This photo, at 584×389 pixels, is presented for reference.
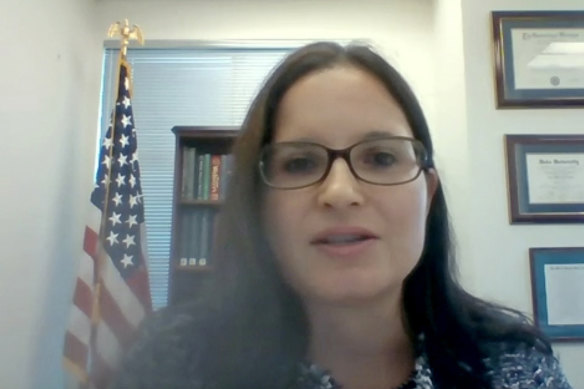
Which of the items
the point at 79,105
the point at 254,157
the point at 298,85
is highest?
the point at 79,105

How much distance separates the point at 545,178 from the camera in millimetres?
1852

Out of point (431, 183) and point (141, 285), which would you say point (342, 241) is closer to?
point (431, 183)

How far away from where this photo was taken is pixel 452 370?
2.59ft

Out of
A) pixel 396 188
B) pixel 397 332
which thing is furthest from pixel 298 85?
pixel 397 332

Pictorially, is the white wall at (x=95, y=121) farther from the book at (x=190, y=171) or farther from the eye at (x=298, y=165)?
the eye at (x=298, y=165)

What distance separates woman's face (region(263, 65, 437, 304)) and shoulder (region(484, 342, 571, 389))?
212 millimetres

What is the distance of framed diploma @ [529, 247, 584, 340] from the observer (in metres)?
1.78

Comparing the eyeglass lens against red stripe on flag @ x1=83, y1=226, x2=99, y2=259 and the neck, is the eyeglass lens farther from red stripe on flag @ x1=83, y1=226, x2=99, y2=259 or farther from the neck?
red stripe on flag @ x1=83, y1=226, x2=99, y2=259

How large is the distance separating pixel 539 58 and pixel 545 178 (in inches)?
17.1

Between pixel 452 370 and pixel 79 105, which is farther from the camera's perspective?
pixel 79 105

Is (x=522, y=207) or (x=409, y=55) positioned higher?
(x=409, y=55)

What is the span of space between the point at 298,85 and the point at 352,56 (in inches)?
4.0

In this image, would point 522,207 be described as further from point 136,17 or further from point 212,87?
point 136,17

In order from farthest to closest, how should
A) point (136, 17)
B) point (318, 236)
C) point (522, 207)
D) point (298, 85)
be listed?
point (136, 17) < point (522, 207) < point (298, 85) < point (318, 236)
